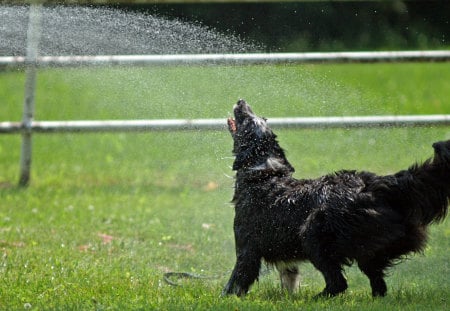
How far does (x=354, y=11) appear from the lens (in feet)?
48.4

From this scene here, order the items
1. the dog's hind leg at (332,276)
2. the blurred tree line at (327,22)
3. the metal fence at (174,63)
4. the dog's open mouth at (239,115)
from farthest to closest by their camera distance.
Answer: the blurred tree line at (327,22), the metal fence at (174,63), the dog's open mouth at (239,115), the dog's hind leg at (332,276)

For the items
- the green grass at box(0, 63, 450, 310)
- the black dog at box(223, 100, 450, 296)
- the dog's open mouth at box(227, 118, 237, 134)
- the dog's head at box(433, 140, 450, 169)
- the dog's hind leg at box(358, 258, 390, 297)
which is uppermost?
the dog's head at box(433, 140, 450, 169)

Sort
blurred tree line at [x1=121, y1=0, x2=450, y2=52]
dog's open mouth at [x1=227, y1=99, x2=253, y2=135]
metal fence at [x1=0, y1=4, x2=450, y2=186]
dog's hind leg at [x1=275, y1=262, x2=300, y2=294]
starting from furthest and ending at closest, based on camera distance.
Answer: blurred tree line at [x1=121, y1=0, x2=450, y2=52], metal fence at [x1=0, y1=4, x2=450, y2=186], dog's open mouth at [x1=227, y1=99, x2=253, y2=135], dog's hind leg at [x1=275, y1=262, x2=300, y2=294]

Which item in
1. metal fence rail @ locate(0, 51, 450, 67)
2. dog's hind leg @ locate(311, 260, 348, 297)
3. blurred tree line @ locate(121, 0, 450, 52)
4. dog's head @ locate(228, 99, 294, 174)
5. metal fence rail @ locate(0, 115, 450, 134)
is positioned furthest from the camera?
blurred tree line @ locate(121, 0, 450, 52)

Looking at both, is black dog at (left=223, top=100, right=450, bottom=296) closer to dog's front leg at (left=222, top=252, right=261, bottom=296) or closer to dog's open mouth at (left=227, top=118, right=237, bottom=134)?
dog's front leg at (left=222, top=252, right=261, bottom=296)

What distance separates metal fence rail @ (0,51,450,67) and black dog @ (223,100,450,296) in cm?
279

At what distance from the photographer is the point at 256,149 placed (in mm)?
6531

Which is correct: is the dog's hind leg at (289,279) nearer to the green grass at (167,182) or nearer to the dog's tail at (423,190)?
the green grass at (167,182)

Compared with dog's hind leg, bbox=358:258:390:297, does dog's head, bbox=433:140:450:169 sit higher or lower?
higher

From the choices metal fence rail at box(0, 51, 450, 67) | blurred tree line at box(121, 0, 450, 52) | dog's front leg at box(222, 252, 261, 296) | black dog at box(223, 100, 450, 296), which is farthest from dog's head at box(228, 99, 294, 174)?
blurred tree line at box(121, 0, 450, 52)

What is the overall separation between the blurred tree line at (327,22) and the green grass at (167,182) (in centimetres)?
60

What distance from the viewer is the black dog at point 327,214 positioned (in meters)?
5.70

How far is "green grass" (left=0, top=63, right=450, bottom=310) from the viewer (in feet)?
20.7

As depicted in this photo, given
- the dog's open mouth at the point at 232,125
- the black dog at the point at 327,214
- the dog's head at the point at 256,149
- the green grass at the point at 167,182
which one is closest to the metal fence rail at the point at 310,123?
the green grass at the point at 167,182
